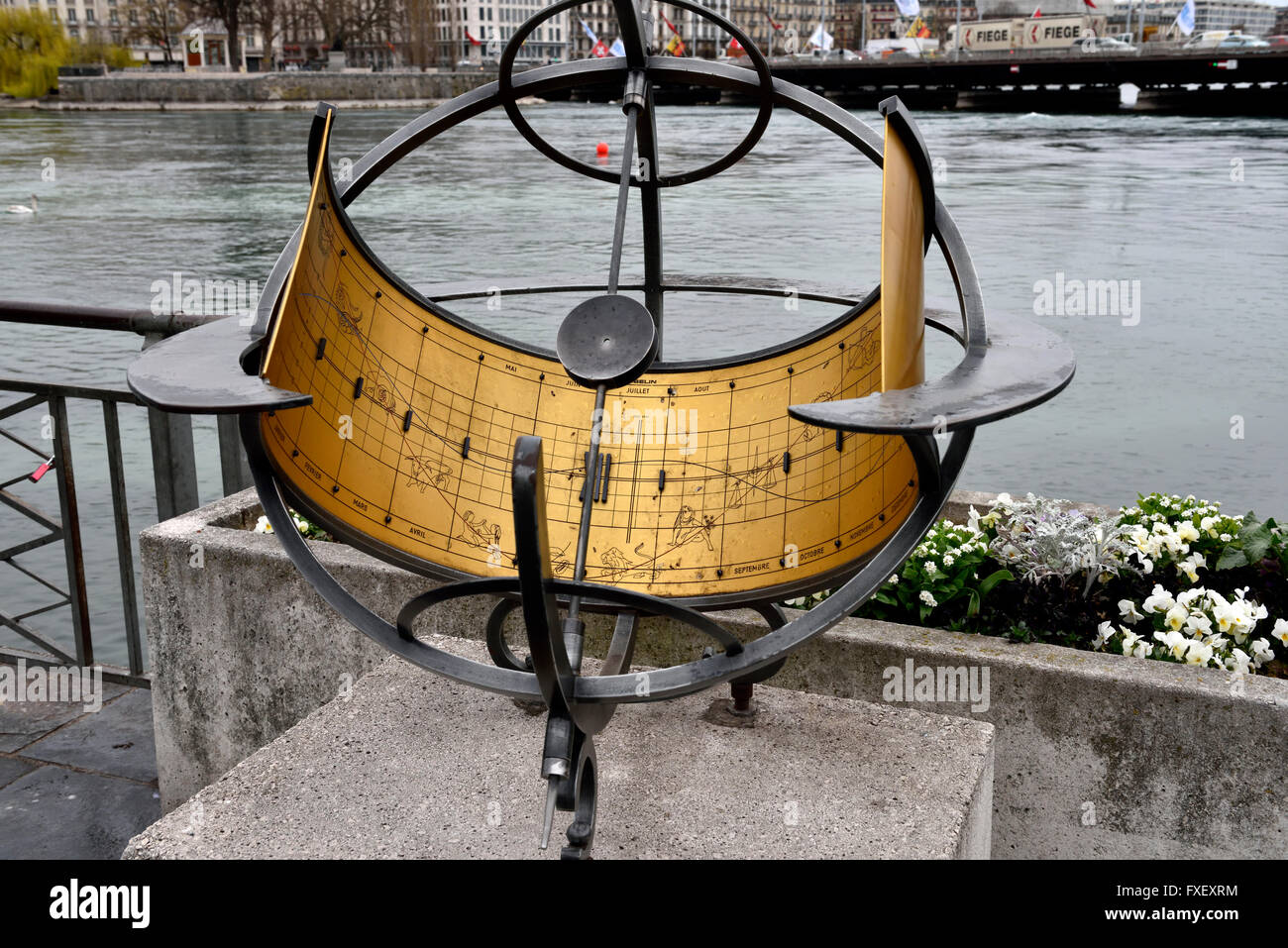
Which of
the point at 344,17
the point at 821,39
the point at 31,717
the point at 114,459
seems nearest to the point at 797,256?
the point at 114,459

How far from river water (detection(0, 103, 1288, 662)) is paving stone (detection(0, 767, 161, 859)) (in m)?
2.22

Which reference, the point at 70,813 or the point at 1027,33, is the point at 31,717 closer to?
the point at 70,813

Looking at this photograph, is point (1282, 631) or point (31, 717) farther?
point (31, 717)

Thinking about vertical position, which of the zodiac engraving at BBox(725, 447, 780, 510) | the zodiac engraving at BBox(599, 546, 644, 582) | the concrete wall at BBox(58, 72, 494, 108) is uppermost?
the concrete wall at BBox(58, 72, 494, 108)

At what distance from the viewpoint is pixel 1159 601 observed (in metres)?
2.85

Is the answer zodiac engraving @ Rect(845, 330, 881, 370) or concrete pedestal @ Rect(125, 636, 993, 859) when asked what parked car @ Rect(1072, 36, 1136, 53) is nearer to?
zodiac engraving @ Rect(845, 330, 881, 370)

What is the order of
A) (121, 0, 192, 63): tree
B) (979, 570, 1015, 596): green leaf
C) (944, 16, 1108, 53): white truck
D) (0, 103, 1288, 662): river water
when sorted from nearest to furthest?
1. (979, 570, 1015, 596): green leaf
2. (0, 103, 1288, 662): river water
3. (944, 16, 1108, 53): white truck
4. (121, 0, 192, 63): tree

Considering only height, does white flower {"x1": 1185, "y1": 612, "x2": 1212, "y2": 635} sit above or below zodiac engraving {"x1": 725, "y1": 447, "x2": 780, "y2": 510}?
below

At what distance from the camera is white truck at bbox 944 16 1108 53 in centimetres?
6031

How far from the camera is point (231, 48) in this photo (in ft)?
239

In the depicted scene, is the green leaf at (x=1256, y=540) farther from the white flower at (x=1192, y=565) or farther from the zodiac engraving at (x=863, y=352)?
the zodiac engraving at (x=863, y=352)

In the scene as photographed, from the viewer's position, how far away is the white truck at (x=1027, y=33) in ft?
198

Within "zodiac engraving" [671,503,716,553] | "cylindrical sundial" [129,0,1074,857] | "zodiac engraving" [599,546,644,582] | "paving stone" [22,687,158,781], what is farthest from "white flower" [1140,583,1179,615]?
"paving stone" [22,687,158,781]

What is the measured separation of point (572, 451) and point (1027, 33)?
216 ft
